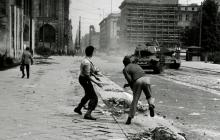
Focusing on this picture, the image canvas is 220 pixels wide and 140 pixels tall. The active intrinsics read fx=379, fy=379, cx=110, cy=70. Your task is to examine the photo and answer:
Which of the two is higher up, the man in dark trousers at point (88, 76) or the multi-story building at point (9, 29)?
the multi-story building at point (9, 29)

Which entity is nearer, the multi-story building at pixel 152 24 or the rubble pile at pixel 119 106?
the rubble pile at pixel 119 106

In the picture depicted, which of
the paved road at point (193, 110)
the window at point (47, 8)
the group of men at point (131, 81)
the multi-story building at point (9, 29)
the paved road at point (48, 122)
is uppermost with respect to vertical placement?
the window at point (47, 8)

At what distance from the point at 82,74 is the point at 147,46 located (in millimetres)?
21144

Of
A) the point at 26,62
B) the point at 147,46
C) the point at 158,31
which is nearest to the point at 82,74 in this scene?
the point at 26,62

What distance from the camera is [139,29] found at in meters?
59.2

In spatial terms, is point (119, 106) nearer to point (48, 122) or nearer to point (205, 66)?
point (48, 122)

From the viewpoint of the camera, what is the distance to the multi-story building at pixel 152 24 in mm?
53812

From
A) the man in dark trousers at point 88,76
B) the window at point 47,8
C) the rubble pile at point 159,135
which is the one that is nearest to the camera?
the rubble pile at point 159,135

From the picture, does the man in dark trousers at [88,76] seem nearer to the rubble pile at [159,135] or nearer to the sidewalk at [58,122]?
the sidewalk at [58,122]

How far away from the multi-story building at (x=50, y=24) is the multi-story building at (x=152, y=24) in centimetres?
2418

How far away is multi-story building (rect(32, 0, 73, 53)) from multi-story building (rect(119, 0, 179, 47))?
952 inches

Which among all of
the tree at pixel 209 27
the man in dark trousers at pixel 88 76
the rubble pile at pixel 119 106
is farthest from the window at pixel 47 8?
the man in dark trousers at pixel 88 76

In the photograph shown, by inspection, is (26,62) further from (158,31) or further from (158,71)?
(158,31)

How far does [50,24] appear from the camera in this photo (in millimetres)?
80750
